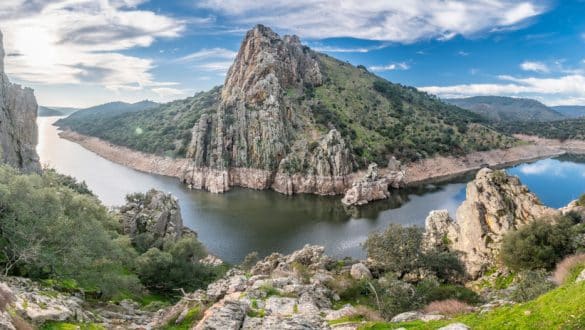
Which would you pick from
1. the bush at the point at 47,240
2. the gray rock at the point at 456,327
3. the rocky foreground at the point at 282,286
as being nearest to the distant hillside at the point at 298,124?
the rocky foreground at the point at 282,286

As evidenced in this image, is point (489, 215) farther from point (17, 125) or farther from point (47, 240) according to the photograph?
point (17, 125)

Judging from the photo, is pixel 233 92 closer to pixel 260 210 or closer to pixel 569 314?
pixel 260 210

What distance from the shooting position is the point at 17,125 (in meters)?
45.6

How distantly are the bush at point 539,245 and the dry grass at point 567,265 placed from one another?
1358mm

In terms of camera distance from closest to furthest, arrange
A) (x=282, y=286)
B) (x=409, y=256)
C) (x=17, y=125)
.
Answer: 1. (x=282, y=286)
2. (x=409, y=256)
3. (x=17, y=125)

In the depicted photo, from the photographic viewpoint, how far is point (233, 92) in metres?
137

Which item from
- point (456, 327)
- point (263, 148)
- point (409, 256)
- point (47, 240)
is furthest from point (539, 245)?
point (263, 148)

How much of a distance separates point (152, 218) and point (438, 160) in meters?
99.1

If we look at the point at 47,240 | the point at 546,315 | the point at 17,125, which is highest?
the point at 17,125

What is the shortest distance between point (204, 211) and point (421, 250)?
5246cm

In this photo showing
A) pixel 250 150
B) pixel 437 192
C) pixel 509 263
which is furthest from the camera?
pixel 250 150

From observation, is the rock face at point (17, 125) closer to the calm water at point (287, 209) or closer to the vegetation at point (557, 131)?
the calm water at point (287, 209)

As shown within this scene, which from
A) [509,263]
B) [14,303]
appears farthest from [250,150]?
[14,303]

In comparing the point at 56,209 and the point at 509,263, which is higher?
the point at 56,209
